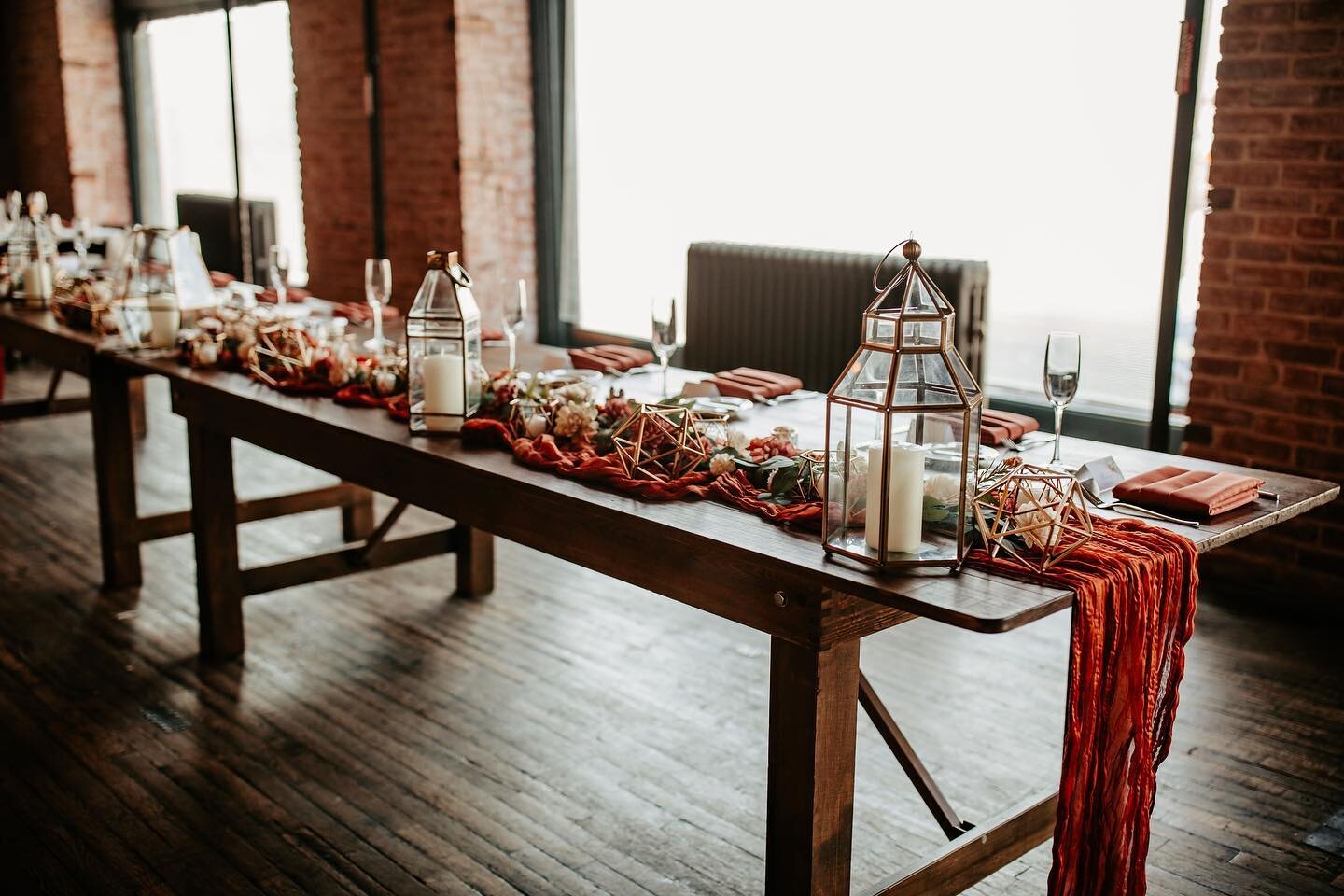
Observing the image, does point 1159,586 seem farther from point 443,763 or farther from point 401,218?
point 401,218

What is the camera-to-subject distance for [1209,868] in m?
2.19

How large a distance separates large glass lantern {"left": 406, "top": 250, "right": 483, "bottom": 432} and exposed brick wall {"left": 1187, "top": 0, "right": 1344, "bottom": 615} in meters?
2.26

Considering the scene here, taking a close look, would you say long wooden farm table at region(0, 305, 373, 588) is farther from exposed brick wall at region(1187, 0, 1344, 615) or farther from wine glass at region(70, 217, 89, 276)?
exposed brick wall at region(1187, 0, 1344, 615)

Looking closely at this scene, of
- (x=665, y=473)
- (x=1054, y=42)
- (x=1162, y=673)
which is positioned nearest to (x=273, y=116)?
(x=1054, y=42)

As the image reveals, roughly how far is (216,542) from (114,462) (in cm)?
61

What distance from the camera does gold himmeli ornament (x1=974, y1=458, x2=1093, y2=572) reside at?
A: 4.97ft

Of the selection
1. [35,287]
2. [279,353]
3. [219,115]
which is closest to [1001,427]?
[279,353]

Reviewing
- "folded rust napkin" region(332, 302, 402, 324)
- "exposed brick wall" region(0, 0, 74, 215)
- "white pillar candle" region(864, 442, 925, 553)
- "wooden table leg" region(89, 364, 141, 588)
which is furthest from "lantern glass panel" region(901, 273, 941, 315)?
"exposed brick wall" region(0, 0, 74, 215)

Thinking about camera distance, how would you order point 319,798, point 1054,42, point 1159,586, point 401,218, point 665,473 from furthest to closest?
point 401,218, point 1054,42, point 319,798, point 665,473, point 1159,586

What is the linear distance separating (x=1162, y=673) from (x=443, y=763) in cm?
147

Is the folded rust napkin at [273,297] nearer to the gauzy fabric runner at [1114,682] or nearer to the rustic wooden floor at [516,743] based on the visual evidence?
the rustic wooden floor at [516,743]

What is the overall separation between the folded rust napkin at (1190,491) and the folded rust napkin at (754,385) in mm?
839

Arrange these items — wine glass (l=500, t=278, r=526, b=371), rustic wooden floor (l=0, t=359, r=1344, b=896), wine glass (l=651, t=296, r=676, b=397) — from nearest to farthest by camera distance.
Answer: rustic wooden floor (l=0, t=359, r=1344, b=896)
wine glass (l=651, t=296, r=676, b=397)
wine glass (l=500, t=278, r=526, b=371)

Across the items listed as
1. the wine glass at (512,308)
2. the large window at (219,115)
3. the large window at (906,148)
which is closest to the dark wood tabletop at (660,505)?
the wine glass at (512,308)
